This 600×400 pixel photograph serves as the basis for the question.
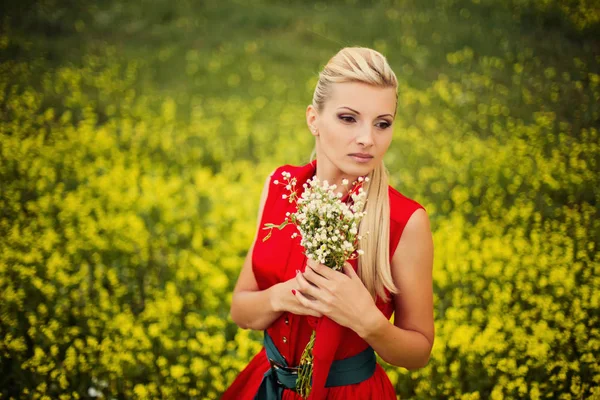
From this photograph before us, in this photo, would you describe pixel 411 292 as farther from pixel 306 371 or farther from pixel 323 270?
pixel 306 371

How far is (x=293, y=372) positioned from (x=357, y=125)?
0.97 metres

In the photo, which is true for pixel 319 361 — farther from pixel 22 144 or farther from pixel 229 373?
pixel 22 144

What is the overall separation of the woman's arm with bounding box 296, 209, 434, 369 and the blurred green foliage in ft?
6.99

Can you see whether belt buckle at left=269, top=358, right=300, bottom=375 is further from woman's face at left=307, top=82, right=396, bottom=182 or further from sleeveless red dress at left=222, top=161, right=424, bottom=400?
woman's face at left=307, top=82, right=396, bottom=182

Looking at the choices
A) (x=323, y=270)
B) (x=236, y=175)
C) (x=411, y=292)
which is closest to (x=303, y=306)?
(x=323, y=270)

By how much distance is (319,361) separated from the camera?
1.92 meters

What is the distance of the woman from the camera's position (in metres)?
1.89

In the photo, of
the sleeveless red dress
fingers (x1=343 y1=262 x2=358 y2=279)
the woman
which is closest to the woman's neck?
the woman

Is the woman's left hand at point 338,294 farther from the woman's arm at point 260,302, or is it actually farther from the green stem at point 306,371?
the green stem at point 306,371

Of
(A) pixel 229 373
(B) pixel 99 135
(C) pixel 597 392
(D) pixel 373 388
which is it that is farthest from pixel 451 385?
(B) pixel 99 135

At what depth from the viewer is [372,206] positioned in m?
2.02

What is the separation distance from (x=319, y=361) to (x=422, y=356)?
1.46ft

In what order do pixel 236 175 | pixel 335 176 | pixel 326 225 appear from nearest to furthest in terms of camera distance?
pixel 326 225 < pixel 335 176 < pixel 236 175

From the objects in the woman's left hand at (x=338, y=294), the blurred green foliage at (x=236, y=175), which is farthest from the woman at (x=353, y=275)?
the blurred green foliage at (x=236, y=175)
